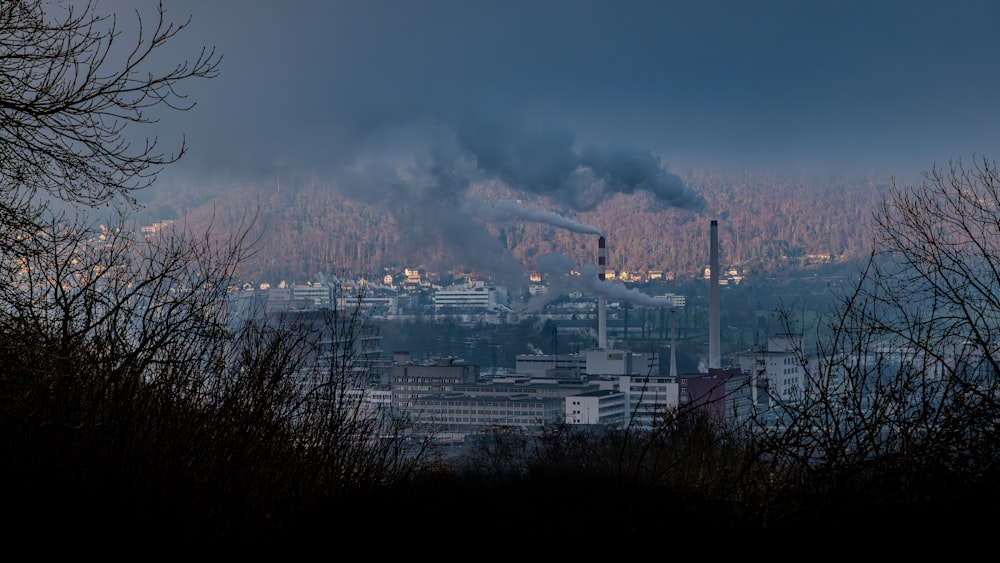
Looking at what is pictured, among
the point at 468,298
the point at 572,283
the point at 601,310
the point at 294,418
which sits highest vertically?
the point at 572,283

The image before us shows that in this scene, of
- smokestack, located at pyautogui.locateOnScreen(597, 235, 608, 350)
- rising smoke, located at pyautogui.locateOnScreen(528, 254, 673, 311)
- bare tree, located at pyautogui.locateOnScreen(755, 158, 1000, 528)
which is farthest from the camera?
rising smoke, located at pyautogui.locateOnScreen(528, 254, 673, 311)

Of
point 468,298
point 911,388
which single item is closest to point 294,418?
point 911,388

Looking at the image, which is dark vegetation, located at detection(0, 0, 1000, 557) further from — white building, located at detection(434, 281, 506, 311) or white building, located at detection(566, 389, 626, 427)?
white building, located at detection(434, 281, 506, 311)

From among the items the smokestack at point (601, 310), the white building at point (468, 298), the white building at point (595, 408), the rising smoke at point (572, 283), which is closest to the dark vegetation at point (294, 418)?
the white building at point (595, 408)

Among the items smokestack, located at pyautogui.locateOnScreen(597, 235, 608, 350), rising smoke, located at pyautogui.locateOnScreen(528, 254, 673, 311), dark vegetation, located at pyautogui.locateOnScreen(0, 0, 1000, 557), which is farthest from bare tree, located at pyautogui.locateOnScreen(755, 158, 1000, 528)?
rising smoke, located at pyautogui.locateOnScreen(528, 254, 673, 311)

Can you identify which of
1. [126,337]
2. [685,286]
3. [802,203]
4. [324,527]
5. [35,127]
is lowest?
[324,527]

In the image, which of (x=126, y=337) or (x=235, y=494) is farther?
(x=126, y=337)

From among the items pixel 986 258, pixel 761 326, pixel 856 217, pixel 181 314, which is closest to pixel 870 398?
pixel 986 258

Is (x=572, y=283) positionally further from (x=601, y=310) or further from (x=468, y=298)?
(x=601, y=310)

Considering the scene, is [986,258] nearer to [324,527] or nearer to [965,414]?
[965,414]
